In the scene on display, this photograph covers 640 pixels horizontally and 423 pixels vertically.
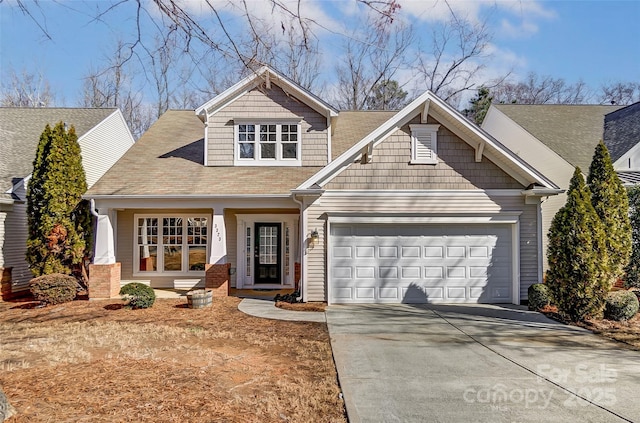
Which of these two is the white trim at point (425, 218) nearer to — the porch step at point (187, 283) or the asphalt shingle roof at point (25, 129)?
the porch step at point (187, 283)

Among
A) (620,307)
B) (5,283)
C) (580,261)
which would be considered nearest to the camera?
(580,261)

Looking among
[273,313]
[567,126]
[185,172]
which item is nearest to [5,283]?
[185,172]

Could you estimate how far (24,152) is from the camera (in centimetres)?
1456

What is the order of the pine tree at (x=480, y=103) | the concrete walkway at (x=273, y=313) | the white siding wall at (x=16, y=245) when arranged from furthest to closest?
the pine tree at (x=480, y=103) < the white siding wall at (x=16, y=245) < the concrete walkway at (x=273, y=313)

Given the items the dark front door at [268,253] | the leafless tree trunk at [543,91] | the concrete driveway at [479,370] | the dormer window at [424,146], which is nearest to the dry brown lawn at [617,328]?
the concrete driveway at [479,370]

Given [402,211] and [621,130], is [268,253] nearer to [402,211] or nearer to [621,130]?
[402,211]

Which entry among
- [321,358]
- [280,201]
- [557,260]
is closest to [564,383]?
[321,358]

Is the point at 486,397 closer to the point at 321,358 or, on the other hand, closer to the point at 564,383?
the point at 564,383

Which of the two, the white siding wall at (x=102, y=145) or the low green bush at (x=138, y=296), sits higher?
the white siding wall at (x=102, y=145)

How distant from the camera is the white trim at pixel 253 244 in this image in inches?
527

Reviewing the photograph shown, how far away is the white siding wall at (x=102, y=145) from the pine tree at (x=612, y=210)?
15.7 m

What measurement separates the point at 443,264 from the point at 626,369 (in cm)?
526

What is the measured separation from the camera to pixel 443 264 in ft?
36.3

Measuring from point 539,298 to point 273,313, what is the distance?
6.40 meters
